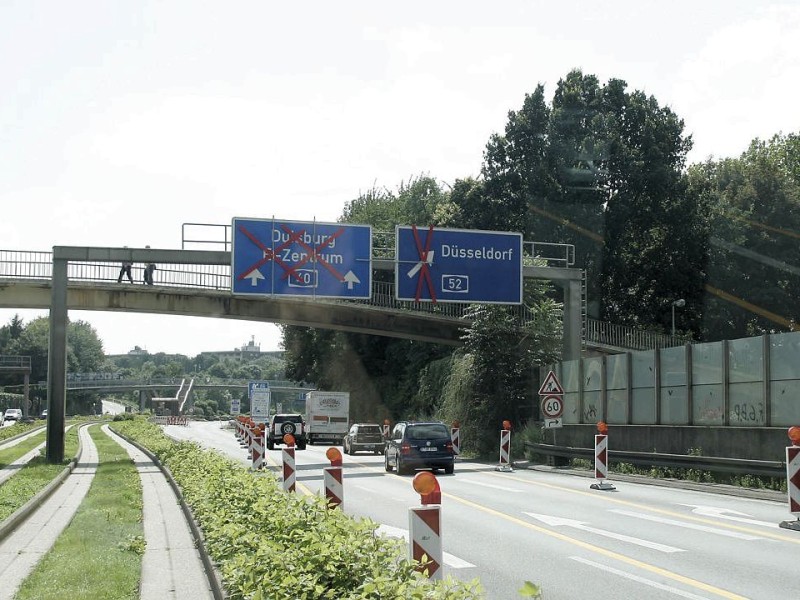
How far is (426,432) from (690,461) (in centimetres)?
840

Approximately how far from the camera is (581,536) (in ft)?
43.4

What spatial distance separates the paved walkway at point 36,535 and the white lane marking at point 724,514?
9910 millimetres

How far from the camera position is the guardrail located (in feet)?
64.0

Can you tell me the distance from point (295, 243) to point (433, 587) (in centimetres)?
2709

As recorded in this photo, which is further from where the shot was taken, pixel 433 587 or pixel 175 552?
pixel 175 552

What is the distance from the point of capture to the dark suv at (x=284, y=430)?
5116 cm

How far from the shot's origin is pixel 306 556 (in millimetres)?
6902

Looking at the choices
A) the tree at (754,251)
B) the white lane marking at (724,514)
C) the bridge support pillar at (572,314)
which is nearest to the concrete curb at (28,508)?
the white lane marking at (724,514)

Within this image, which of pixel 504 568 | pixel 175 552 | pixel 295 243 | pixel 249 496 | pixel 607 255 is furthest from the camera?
pixel 607 255

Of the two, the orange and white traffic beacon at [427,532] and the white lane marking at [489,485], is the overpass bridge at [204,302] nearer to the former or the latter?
the white lane marking at [489,485]

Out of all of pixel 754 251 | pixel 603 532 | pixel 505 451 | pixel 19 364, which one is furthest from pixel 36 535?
pixel 19 364

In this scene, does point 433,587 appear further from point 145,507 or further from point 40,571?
point 145,507

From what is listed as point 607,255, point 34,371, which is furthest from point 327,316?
point 34,371

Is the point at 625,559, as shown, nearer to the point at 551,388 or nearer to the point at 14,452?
the point at 551,388
